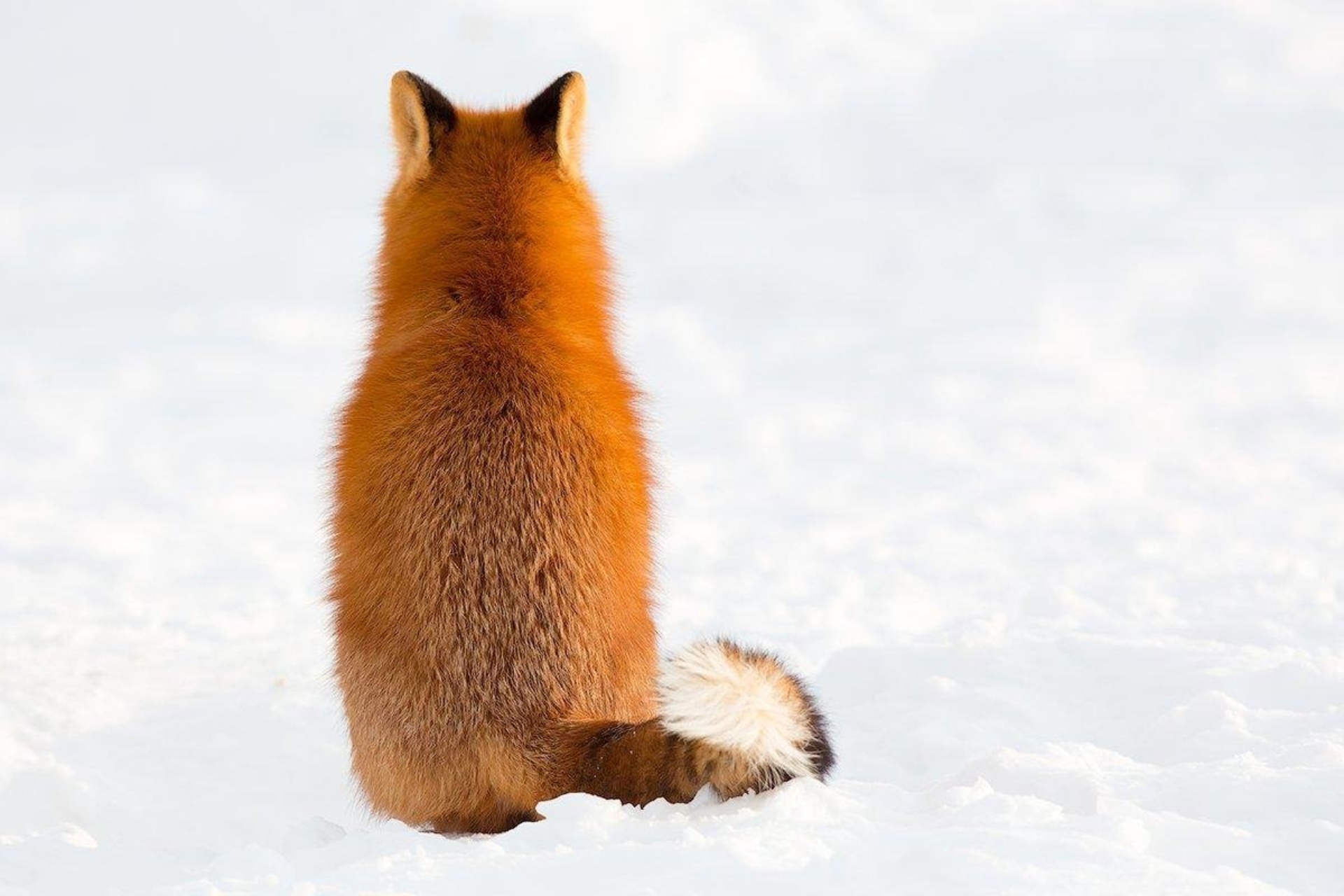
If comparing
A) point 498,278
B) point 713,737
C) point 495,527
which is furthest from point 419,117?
point 713,737

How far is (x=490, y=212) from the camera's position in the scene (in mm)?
4273

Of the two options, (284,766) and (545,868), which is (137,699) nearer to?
(284,766)

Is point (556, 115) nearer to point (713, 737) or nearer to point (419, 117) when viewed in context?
point (419, 117)

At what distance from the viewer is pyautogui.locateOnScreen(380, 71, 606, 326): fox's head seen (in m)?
4.20

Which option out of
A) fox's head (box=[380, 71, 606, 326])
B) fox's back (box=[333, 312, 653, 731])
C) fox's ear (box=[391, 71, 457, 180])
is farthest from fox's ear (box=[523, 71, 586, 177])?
fox's back (box=[333, 312, 653, 731])

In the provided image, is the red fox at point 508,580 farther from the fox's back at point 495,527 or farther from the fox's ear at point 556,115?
the fox's ear at point 556,115

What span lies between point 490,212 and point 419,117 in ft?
1.34

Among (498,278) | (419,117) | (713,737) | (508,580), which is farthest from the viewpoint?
(419,117)

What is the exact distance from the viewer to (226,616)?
7910mm

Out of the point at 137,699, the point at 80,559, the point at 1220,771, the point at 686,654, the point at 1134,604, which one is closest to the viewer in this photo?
the point at 686,654

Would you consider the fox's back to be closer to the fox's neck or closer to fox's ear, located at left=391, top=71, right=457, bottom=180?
the fox's neck

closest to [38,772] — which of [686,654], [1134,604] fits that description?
[686,654]

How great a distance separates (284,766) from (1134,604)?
4.51m

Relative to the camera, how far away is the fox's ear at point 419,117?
14.4 feet
